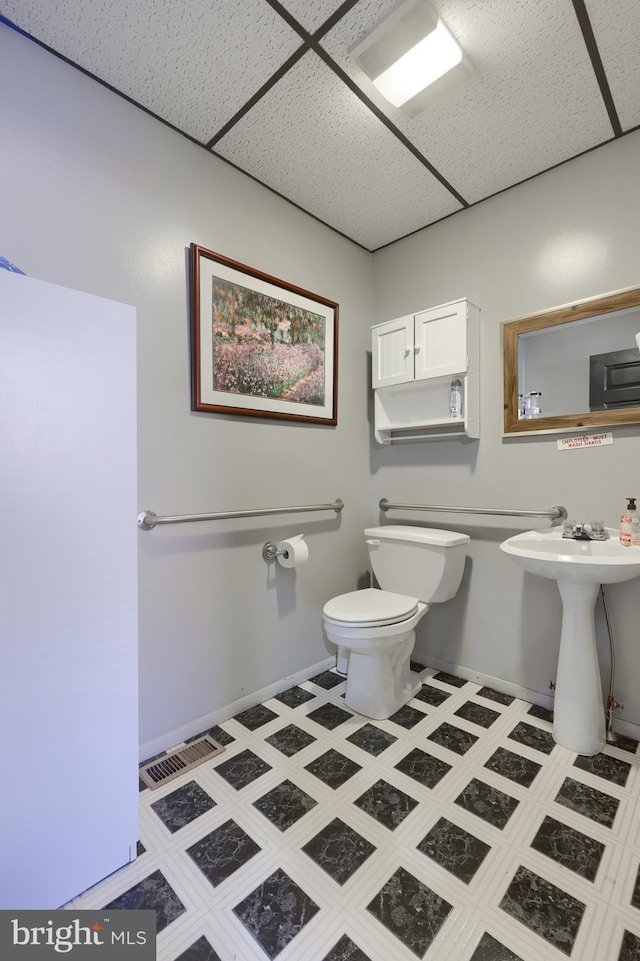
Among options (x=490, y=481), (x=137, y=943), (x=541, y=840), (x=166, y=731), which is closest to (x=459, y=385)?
(x=490, y=481)

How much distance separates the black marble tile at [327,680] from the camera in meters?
2.09

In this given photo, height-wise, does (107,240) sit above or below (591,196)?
below

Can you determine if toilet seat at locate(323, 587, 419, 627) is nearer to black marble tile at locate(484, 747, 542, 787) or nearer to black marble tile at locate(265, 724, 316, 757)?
black marble tile at locate(265, 724, 316, 757)

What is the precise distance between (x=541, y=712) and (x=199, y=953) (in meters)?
1.56

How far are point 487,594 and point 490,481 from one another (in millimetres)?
566

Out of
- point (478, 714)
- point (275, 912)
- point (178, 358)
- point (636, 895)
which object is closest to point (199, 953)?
point (275, 912)

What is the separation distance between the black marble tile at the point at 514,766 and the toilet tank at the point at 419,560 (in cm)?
65

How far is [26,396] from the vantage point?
0.93 m

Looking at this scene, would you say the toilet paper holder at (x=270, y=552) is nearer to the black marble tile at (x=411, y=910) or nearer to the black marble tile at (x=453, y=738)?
the black marble tile at (x=453, y=738)

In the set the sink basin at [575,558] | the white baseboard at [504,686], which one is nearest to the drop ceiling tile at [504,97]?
the sink basin at [575,558]

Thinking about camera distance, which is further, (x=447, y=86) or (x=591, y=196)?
(x=591, y=196)

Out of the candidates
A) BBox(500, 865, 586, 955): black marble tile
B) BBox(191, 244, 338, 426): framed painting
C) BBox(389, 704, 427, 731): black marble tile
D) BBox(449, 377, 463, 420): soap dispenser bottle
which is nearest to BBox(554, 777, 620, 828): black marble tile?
BBox(500, 865, 586, 955): black marble tile

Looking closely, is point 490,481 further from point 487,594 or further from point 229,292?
point 229,292
